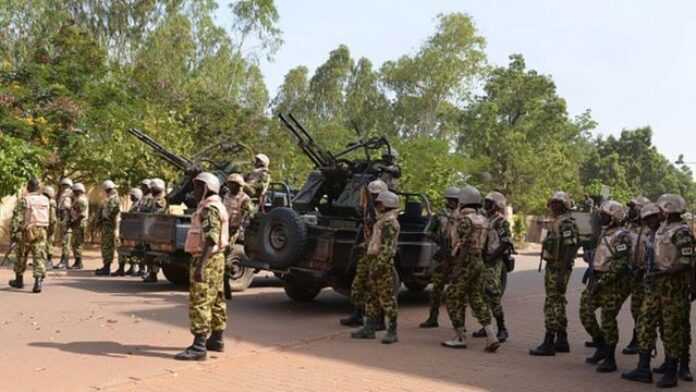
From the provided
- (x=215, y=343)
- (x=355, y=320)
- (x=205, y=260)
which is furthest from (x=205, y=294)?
(x=355, y=320)

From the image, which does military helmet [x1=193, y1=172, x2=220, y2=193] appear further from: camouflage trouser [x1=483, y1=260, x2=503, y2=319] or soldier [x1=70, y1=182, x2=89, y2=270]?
soldier [x1=70, y1=182, x2=89, y2=270]

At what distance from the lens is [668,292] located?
21.6ft

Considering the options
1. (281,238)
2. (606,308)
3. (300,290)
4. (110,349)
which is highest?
(281,238)

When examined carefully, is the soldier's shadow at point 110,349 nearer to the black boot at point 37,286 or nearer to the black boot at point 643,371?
the black boot at point 37,286

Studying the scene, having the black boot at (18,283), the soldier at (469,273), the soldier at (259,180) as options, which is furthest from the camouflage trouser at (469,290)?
the black boot at (18,283)

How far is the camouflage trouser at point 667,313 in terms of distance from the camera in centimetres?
656

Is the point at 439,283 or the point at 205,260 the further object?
the point at 439,283

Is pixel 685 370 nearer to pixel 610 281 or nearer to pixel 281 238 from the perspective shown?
pixel 610 281

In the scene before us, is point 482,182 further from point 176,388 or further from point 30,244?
point 176,388

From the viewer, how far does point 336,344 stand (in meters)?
8.21

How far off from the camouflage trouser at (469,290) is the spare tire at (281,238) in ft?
8.37

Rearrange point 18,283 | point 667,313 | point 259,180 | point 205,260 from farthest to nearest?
point 259,180, point 18,283, point 205,260, point 667,313

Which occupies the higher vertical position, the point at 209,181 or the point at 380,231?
the point at 209,181

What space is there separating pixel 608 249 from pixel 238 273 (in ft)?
21.9
